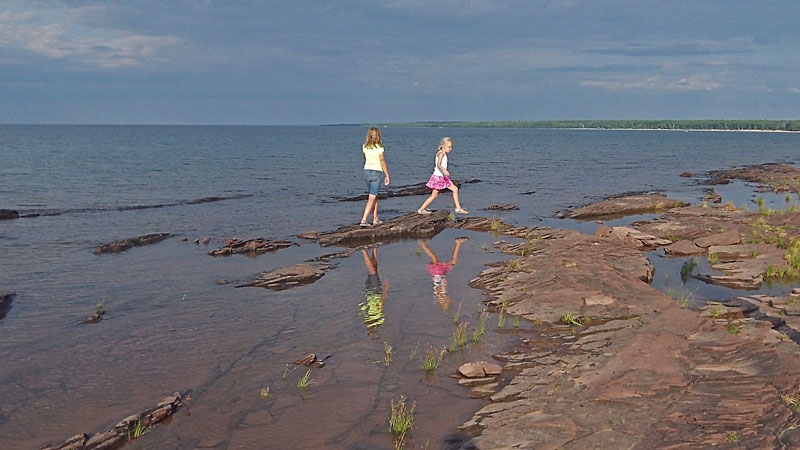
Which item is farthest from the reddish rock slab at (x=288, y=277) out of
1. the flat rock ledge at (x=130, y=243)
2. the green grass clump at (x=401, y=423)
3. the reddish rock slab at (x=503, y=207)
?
the reddish rock slab at (x=503, y=207)

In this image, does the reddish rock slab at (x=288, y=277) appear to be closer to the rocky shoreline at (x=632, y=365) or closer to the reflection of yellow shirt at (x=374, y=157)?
the rocky shoreline at (x=632, y=365)

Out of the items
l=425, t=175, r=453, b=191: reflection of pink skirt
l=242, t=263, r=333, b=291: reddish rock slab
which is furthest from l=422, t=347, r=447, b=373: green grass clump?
l=425, t=175, r=453, b=191: reflection of pink skirt

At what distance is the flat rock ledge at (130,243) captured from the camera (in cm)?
1734

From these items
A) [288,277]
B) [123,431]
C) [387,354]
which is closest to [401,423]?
[387,354]

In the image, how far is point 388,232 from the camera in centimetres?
1922

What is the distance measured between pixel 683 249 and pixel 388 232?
8341 millimetres

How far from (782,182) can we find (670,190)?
750 cm

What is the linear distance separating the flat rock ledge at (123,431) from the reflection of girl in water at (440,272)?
532 centimetres

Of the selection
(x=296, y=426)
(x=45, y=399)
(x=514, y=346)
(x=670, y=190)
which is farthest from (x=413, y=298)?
(x=670, y=190)

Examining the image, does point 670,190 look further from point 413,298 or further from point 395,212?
point 413,298

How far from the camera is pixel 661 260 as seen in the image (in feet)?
50.1

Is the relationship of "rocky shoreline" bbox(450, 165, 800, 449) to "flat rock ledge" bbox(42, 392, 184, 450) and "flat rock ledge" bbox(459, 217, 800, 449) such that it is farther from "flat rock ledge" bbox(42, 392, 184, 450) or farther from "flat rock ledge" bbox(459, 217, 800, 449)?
"flat rock ledge" bbox(42, 392, 184, 450)

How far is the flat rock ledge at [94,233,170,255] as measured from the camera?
17344mm

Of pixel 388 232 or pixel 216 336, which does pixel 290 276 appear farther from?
pixel 388 232
